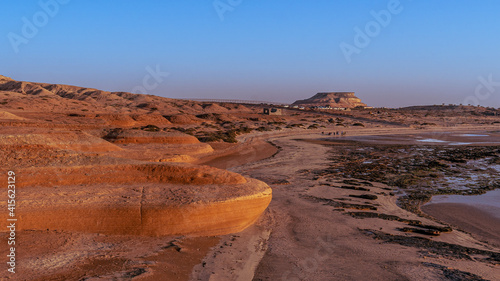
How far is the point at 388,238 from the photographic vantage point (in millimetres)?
9953

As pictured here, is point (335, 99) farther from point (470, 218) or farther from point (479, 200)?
point (470, 218)

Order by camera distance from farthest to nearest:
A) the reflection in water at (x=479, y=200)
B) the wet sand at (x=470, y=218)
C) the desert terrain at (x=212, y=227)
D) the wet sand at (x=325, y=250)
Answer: the reflection in water at (x=479, y=200), the wet sand at (x=470, y=218), the wet sand at (x=325, y=250), the desert terrain at (x=212, y=227)

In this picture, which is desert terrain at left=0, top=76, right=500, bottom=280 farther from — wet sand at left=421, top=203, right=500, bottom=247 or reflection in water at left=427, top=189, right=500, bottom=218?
reflection in water at left=427, top=189, right=500, bottom=218

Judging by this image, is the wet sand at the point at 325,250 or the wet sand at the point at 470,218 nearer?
the wet sand at the point at 325,250

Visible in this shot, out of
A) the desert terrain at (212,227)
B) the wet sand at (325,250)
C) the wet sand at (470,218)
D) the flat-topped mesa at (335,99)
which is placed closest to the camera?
the desert terrain at (212,227)

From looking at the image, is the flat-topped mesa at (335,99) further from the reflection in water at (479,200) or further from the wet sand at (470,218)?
the wet sand at (470,218)

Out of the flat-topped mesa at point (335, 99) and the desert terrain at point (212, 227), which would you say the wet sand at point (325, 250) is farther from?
the flat-topped mesa at point (335, 99)

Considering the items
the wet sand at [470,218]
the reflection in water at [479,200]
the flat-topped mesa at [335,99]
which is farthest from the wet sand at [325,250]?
the flat-topped mesa at [335,99]

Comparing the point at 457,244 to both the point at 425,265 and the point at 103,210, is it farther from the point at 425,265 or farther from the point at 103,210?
the point at 103,210

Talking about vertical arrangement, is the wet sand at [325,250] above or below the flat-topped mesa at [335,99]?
below

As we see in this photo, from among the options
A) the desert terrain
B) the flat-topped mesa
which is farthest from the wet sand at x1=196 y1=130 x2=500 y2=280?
the flat-topped mesa

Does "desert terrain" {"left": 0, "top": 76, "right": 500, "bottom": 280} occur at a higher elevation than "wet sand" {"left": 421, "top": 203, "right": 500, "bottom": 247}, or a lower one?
higher

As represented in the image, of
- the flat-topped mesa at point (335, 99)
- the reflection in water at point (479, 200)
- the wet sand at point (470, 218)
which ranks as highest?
the flat-topped mesa at point (335, 99)

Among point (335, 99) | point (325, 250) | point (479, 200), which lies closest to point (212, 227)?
point (325, 250)
